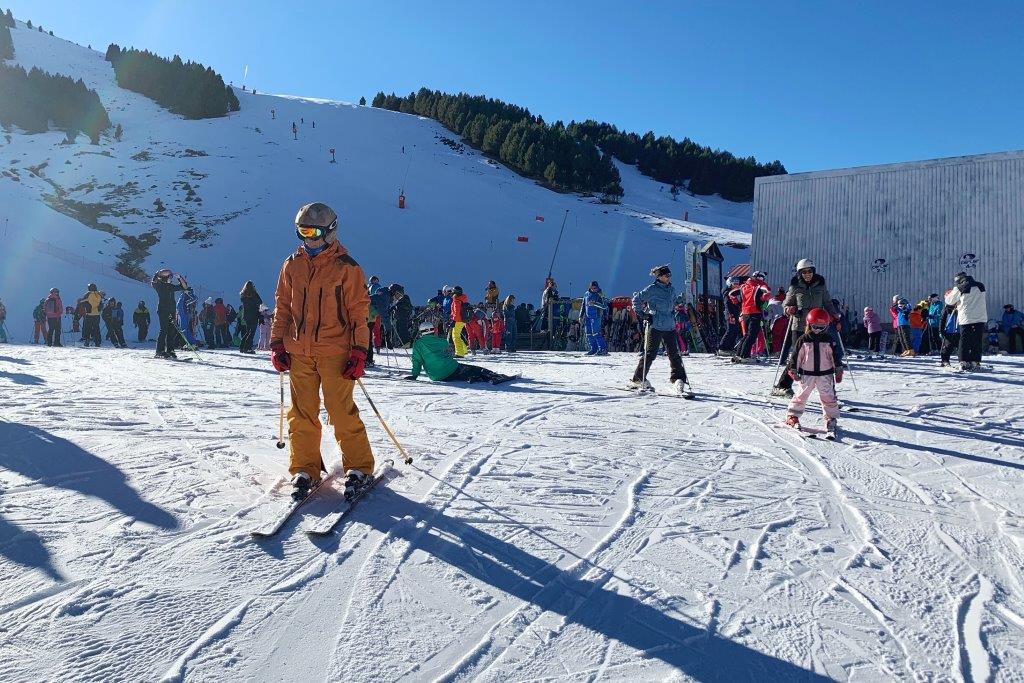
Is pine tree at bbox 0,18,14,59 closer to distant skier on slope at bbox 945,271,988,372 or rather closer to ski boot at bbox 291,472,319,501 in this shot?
ski boot at bbox 291,472,319,501

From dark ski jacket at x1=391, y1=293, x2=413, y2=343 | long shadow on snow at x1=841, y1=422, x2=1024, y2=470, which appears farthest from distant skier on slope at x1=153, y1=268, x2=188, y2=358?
long shadow on snow at x1=841, y1=422, x2=1024, y2=470

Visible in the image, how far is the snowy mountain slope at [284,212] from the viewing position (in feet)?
93.0

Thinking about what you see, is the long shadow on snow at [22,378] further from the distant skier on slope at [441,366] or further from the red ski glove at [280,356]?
the red ski glove at [280,356]

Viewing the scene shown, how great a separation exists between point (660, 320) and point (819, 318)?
2.42 m

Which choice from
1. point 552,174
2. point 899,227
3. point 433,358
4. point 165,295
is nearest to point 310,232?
point 433,358

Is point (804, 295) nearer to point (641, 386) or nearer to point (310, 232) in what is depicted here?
point (641, 386)

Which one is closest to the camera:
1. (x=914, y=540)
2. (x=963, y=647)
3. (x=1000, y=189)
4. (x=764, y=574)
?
(x=963, y=647)

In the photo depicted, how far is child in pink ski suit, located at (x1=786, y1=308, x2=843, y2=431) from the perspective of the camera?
547 cm

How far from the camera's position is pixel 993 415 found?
645 centimetres

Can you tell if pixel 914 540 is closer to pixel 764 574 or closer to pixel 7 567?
pixel 764 574

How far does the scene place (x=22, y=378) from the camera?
27.6 ft

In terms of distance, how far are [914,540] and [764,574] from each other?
3.31 feet

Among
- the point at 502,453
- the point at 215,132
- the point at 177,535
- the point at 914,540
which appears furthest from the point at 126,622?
the point at 215,132

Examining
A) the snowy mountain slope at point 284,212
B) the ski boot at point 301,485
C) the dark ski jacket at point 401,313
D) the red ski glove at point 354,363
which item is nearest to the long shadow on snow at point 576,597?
the ski boot at point 301,485
